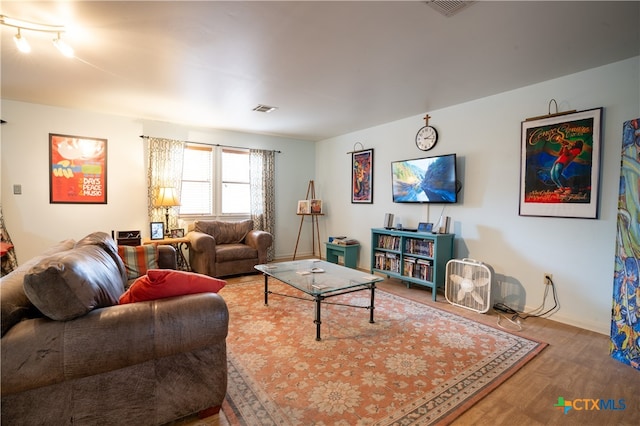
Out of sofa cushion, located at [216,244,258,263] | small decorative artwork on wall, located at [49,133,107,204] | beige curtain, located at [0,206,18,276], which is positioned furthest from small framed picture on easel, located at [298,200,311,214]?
beige curtain, located at [0,206,18,276]

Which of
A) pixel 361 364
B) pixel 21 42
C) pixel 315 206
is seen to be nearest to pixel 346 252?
pixel 315 206

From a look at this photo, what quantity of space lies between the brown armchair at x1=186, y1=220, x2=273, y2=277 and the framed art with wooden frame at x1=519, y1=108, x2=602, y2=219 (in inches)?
141

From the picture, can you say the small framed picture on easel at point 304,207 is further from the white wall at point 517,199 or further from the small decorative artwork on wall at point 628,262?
the small decorative artwork on wall at point 628,262

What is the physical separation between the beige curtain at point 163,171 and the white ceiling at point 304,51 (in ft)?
2.80

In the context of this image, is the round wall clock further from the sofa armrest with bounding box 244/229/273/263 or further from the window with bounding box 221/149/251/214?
the window with bounding box 221/149/251/214

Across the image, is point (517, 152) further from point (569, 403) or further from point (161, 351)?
point (161, 351)

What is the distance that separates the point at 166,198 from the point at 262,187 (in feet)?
5.73

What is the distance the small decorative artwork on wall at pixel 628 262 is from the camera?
220 centimetres

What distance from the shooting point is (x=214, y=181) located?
211 inches

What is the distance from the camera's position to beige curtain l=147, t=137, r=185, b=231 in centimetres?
470

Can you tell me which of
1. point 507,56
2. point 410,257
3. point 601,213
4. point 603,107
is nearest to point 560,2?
point 507,56

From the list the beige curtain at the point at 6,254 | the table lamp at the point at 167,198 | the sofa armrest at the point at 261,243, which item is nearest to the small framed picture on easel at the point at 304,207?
the sofa armrest at the point at 261,243

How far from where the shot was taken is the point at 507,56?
259 cm

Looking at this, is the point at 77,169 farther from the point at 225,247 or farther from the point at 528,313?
the point at 528,313
